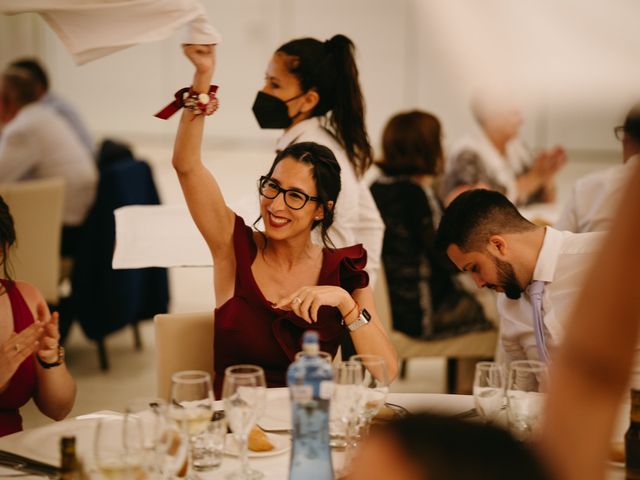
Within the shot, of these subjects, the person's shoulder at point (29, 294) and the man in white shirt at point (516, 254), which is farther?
the man in white shirt at point (516, 254)

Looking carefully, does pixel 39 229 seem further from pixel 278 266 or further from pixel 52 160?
pixel 278 266

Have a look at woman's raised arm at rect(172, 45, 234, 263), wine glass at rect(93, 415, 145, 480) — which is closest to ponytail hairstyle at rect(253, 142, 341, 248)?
woman's raised arm at rect(172, 45, 234, 263)

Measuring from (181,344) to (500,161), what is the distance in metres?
2.97

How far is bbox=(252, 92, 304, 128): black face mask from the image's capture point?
10.5 feet

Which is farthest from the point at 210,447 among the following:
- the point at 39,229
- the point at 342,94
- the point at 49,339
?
the point at 39,229

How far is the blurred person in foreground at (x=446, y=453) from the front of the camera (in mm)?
735

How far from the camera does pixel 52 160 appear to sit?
5145mm

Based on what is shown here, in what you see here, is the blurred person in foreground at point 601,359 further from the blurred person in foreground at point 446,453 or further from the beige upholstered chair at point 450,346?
the beige upholstered chair at point 450,346

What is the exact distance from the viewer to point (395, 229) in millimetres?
3959

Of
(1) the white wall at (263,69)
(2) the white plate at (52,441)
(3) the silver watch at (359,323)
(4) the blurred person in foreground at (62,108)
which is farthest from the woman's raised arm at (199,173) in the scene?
(1) the white wall at (263,69)

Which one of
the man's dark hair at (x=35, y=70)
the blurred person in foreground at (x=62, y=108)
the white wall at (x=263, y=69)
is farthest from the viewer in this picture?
the white wall at (x=263, y=69)

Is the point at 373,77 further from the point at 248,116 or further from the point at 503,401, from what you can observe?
the point at 503,401

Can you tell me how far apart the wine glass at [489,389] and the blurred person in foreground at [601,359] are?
1.14 meters

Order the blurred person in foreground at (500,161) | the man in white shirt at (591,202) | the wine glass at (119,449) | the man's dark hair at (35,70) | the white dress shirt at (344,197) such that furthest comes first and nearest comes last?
the man's dark hair at (35,70) < the blurred person in foreground at (500,161) < the man in white shirt at (591,202) < the white dress shirt at (344,197) < the wine glass at (119,449)
